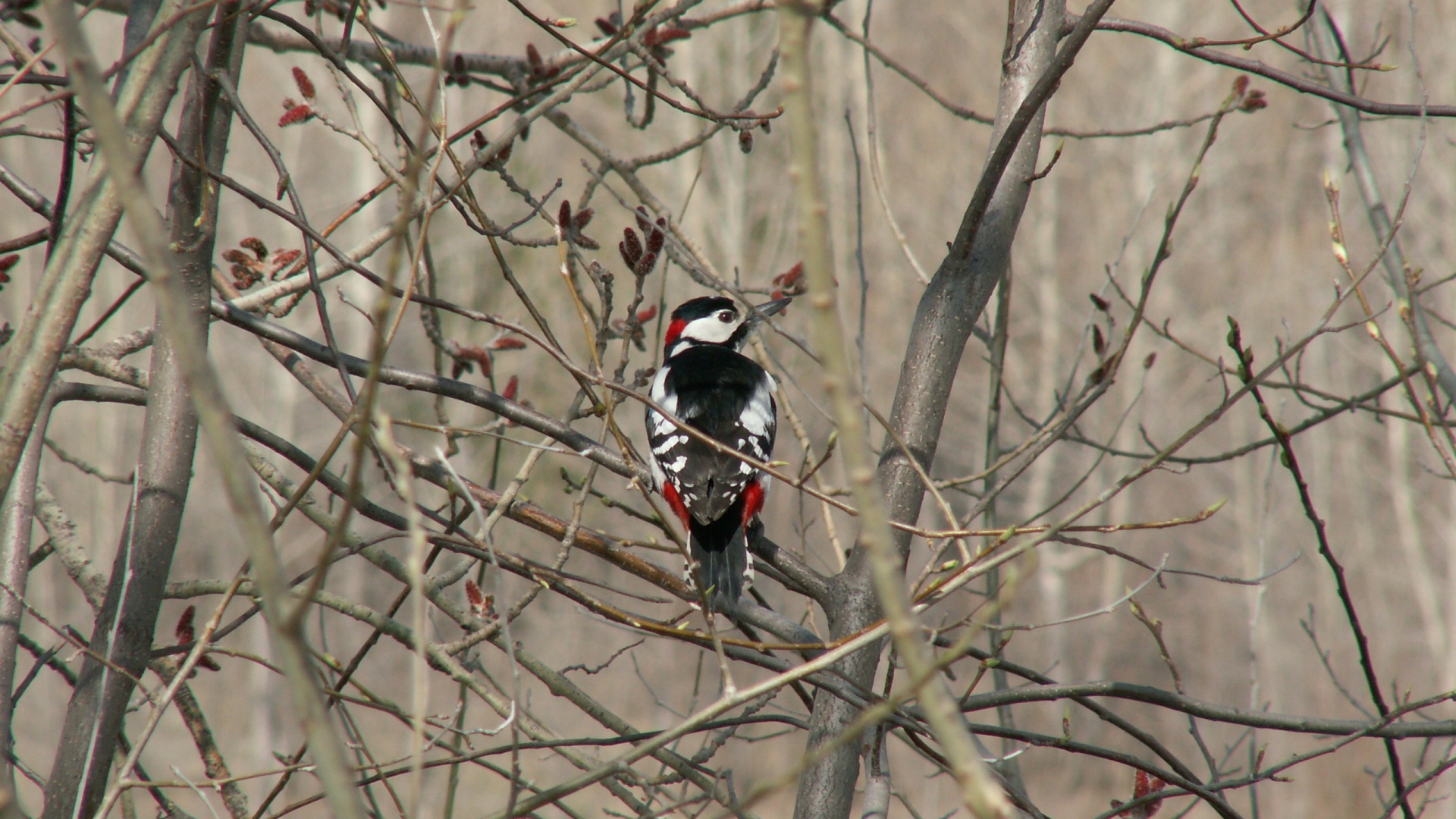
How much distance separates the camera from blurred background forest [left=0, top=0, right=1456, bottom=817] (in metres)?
16.0

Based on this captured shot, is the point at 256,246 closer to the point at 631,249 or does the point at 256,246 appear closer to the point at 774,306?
the point at 631,249

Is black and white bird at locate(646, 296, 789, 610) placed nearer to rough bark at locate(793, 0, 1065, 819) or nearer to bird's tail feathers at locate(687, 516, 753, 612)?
bird's tail feathers at locate(687, 516, 753, 612)

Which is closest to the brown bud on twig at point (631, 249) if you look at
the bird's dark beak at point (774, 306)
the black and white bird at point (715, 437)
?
the black and white bird at point (715, 437)

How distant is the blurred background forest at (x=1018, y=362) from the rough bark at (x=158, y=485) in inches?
485

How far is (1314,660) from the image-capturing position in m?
16.6

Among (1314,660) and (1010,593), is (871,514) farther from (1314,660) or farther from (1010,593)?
(1314,660)

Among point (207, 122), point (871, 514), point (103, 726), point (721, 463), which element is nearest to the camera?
point (871, 514)

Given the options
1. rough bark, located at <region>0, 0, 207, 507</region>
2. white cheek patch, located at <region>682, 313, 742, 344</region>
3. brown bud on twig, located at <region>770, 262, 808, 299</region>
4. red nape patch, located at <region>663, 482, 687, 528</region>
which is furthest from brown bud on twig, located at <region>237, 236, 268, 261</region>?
white cheek patch, located at <region>682, 313, 742, 344</region>

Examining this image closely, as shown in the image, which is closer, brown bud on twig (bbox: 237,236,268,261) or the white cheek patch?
brown bud on twig (bbox: 237,236,268,261)

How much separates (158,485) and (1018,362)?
17725 millimetres

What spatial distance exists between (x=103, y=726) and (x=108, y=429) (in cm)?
1771

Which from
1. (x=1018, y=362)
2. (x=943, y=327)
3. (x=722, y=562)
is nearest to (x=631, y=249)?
(x=943, y=327)

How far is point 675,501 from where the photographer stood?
149 inches

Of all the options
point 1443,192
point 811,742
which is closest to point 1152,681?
point 1443,192
